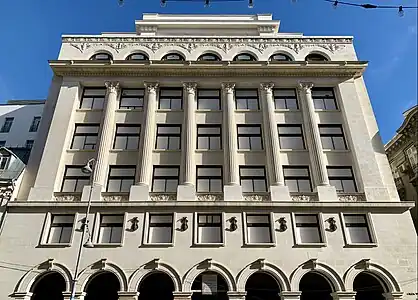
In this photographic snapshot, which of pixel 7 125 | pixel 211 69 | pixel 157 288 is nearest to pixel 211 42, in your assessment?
pixel 211 69

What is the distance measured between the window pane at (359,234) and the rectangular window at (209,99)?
14432 mm

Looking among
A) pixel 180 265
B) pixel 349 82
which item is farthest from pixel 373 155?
pixel 180 265

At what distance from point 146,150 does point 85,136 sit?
5805mm

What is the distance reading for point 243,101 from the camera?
1125 inches

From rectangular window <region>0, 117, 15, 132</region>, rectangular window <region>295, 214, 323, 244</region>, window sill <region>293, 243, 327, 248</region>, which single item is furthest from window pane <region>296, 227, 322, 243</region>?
rectangular window <region>0, 117, 15, 132</region>

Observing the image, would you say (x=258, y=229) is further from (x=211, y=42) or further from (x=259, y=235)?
(x=211, y=42)

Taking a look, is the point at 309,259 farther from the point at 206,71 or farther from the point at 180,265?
the point at 206,71

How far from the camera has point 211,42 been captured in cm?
3186

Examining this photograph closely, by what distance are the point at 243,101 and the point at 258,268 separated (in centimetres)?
1469

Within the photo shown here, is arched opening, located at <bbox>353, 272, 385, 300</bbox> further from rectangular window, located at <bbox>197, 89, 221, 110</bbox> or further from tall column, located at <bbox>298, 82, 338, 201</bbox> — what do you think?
rectangular window, located at <bbox>197, 89, 221, 110</bbox>

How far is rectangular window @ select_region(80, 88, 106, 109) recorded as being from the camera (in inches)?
1106

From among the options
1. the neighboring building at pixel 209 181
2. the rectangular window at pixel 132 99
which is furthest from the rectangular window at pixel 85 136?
the rectangular window at pixel 132 99

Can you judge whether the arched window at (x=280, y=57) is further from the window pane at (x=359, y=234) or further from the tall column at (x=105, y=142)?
the window pane at (x=359, y=234)

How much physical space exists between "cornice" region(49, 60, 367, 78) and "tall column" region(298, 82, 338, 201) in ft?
6.09
